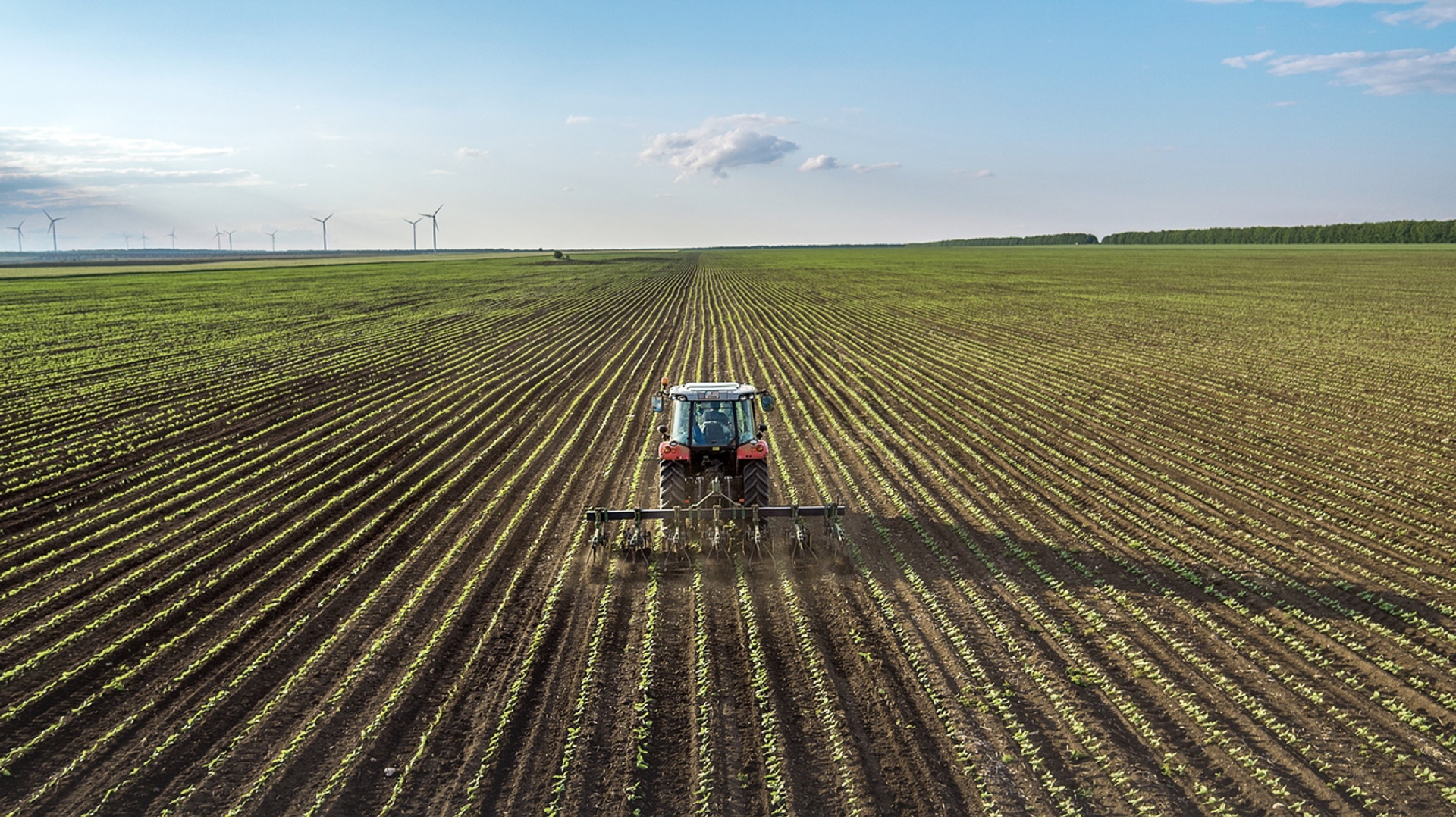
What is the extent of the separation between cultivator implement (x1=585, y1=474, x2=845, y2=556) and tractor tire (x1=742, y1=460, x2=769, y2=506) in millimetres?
153

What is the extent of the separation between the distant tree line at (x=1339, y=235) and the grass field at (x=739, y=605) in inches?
6517

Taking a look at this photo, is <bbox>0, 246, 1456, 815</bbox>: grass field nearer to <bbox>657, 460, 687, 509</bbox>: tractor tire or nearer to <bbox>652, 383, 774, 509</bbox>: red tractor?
<bbox>657, 460, 687, 509</bbox>: tractor tire

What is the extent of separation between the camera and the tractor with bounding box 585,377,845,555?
37.4 ft

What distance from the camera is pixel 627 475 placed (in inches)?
599

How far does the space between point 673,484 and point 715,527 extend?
898 millimetres

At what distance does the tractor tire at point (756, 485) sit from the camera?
452 inches

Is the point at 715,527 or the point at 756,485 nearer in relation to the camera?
the point at 715,527

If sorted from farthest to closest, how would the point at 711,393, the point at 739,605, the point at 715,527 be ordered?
the point at 711,393, the point at 715,527, the point at 739,605

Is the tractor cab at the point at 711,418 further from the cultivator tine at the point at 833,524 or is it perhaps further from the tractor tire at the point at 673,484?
the cultivator tine at the point at 833,524

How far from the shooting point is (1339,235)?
163625 mm

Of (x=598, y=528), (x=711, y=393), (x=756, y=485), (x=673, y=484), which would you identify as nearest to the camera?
(x=598, y=528)

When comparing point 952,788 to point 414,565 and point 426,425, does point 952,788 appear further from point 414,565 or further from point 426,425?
point 426,425

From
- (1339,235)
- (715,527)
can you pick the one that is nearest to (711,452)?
(715,527)

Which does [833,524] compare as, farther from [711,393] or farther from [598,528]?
[598,528]
